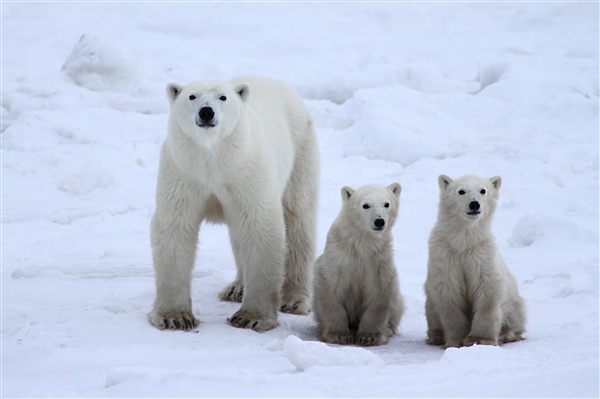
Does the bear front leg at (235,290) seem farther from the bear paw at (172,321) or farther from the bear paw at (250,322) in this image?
the bear paw at (172,321)

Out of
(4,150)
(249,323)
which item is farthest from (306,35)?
(249,323)

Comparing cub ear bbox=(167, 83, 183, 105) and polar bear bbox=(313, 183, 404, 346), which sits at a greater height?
cub ear bbox=(167, 83, 183, 105)

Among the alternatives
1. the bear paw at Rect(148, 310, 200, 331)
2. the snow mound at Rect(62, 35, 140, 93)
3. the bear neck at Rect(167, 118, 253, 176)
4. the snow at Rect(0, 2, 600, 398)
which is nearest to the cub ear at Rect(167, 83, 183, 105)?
the bear neck at Rect(167, 118, 253, 176)

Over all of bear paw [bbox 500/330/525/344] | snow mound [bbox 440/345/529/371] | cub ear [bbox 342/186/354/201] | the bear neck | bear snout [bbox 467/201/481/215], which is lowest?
bear paw [bbox 500/330/525/344]

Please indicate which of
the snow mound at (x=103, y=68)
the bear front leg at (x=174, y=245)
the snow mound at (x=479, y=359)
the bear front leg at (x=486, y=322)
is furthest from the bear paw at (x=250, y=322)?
the snow mound at (x=103, y=68)

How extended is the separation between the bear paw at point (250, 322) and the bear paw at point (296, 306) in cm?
53

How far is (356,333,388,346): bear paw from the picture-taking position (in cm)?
525

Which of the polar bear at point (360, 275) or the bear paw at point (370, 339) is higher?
the polar bear at point (360, 275)

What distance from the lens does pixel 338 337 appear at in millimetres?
5262

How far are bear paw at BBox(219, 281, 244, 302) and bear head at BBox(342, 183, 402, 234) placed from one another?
123cm

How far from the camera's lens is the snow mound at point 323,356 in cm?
381

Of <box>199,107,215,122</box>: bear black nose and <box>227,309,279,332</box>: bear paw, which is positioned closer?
<box>199,107,215,122</box>: bear black nose

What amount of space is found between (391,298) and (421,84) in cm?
764

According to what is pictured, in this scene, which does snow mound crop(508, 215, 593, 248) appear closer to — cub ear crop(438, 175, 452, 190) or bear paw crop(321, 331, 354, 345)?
cub ear crop(438, 175, 452, 190)
